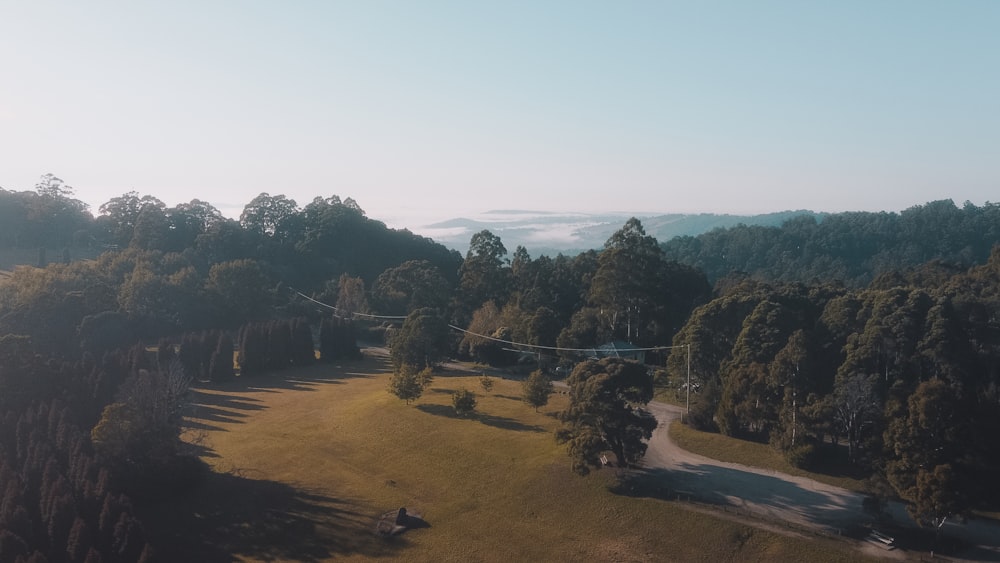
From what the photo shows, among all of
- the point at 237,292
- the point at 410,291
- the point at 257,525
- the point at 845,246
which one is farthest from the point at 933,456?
the point at 845,246

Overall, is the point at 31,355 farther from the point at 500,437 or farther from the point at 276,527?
the point at 500,437

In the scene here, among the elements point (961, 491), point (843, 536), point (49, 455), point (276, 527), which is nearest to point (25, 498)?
point (49, 455)

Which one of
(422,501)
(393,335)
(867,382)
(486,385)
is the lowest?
(422,501)

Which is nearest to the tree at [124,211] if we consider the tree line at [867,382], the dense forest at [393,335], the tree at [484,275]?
the dense forest at [393,335]

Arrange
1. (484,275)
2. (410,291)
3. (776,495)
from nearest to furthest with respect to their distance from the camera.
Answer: (776,495), (484,275), (410,291)

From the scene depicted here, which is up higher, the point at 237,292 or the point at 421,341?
the point at 237,292

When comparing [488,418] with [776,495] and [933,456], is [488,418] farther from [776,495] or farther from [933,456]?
[933,456]
